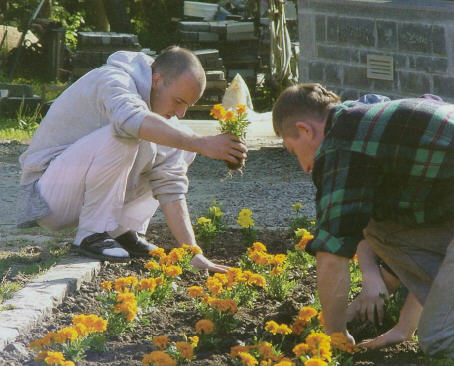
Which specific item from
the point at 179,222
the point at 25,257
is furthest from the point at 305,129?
Result: the point at 25,257

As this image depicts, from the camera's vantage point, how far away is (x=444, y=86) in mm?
7102

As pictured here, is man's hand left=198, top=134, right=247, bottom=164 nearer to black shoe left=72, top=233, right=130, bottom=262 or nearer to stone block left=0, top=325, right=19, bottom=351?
black shoe left=72, top=233, right=130, bottom=262

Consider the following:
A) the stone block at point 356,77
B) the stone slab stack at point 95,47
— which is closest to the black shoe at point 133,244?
the stone block at point 356,77

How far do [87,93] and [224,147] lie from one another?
44.1 inches

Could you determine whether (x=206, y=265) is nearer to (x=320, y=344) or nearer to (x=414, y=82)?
(x=320, y=344)

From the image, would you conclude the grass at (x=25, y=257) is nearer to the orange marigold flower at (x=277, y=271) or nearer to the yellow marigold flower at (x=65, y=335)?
the yellow marigold flower at (x=65, y=335)

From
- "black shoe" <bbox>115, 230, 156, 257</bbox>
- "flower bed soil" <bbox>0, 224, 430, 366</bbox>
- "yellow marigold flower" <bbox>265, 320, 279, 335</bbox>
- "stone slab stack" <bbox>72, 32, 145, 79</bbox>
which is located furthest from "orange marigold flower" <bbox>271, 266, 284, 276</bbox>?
"stone slab stack" <bbox>72, 32, 145, 79</bbox>

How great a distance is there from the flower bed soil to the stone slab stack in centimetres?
724

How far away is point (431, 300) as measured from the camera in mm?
3086

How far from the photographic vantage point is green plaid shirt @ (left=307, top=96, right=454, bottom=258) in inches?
112

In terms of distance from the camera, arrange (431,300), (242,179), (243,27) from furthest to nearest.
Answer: (243,27), (242,179), (431,300)

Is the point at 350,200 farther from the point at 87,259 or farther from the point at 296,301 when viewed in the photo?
the point at 87,259

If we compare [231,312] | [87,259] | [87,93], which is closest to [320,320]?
[231,312]

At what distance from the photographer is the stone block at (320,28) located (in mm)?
7934
